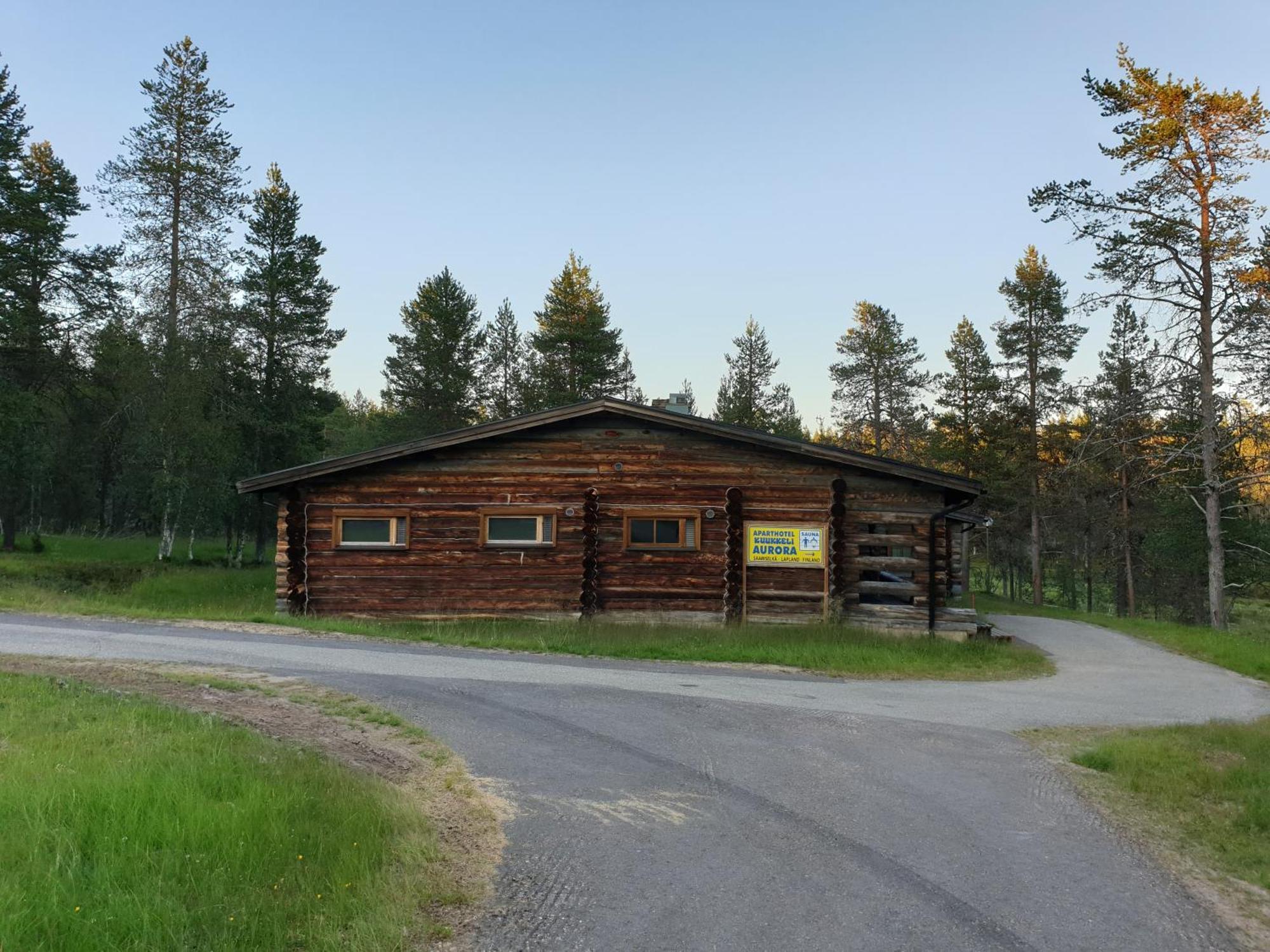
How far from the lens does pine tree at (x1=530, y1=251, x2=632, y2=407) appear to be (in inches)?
1873

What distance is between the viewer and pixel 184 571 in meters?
30.0

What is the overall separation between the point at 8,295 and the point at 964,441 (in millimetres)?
44513

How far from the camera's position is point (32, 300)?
34.2 meters

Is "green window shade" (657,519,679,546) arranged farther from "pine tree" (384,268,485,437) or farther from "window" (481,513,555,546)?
"pine tree" (384,268,485,437)

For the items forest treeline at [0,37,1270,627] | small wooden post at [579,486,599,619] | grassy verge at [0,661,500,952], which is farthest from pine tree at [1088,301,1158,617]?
grassy verge at [0,661,500,952]

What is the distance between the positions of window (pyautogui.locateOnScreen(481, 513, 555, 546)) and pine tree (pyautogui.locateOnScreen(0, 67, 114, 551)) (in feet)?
69.5

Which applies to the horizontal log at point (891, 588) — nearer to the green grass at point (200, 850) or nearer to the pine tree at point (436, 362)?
the green grass at point (200, 850)

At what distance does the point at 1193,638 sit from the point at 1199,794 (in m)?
15.0

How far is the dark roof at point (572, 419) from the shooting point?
58.2 feet

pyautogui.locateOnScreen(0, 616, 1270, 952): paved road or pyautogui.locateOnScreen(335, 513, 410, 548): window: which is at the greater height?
pyautogui.locateOnScreen(335, 513, 410, 548): window

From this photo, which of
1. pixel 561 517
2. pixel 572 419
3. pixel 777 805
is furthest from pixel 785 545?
pixel 777 805

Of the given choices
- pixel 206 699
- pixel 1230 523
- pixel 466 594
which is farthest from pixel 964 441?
pixel 206 699

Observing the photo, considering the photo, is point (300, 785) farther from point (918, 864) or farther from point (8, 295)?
point (8, 295)

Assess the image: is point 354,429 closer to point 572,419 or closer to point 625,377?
point 625,377
